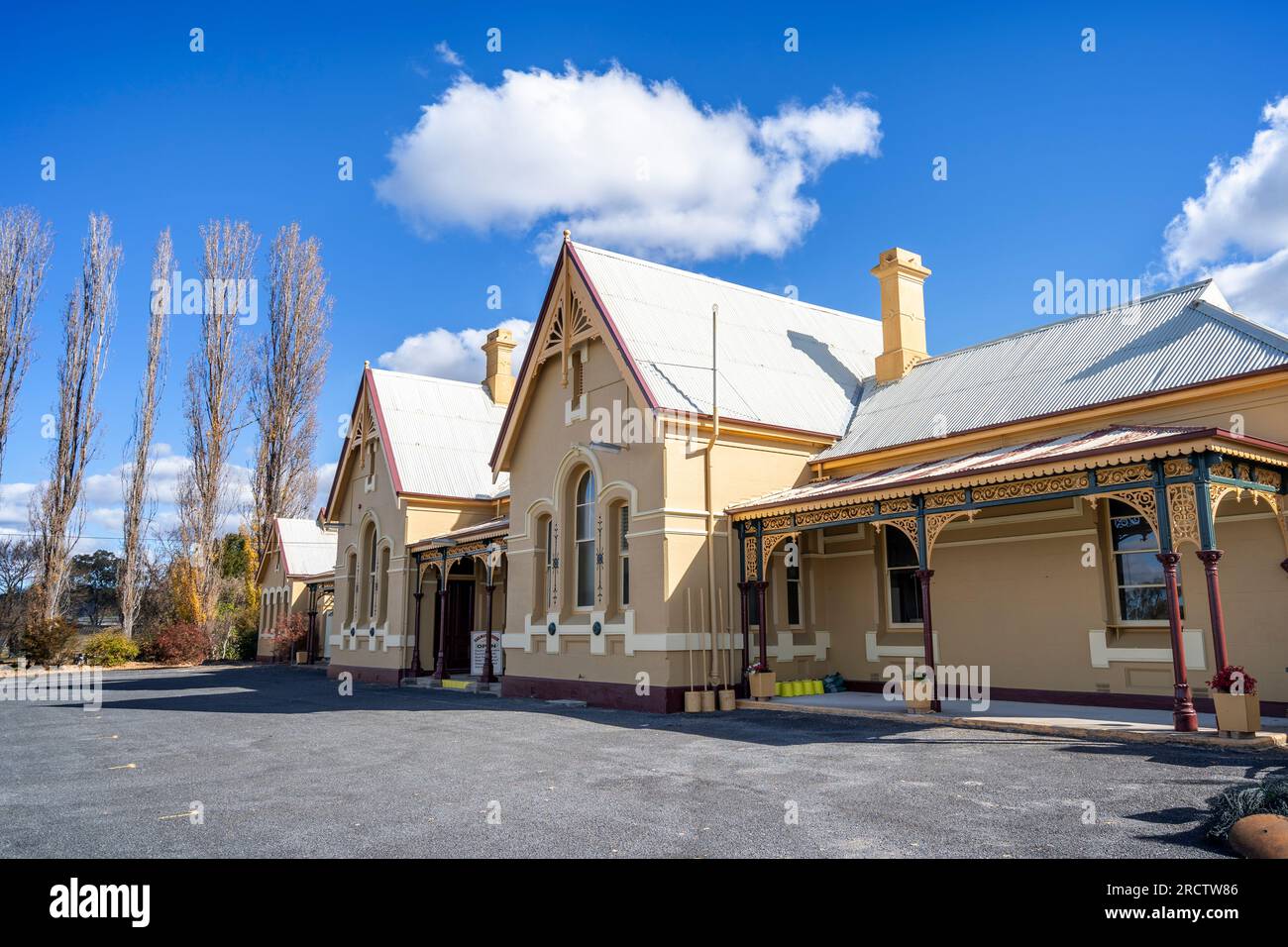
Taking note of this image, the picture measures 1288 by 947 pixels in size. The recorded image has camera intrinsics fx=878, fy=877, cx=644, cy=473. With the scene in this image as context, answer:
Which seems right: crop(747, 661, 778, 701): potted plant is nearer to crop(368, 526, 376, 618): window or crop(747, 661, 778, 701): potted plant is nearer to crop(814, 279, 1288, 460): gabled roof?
crop(814, 279, 1288, 460): gabled roof

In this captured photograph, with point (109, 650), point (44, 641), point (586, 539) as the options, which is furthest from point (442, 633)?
point (109, 650)

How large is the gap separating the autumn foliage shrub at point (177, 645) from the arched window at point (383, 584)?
16.4 metres

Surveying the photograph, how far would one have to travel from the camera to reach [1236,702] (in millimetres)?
8984

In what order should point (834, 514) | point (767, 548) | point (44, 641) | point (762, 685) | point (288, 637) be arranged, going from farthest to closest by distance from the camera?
point (288, 637) → point (44, 641) → point (767, 548) → point (762, 685) → point (834, 514)

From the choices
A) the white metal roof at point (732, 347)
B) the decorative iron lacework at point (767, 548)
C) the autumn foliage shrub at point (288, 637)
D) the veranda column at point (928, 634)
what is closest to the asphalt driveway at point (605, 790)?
the veranda column at point (928, 634)

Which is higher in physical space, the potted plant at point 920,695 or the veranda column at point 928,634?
the veranda column at point 928,634

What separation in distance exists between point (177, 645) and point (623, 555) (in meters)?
Answer: 28.0

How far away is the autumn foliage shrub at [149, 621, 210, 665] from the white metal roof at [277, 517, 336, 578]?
14.7 ft

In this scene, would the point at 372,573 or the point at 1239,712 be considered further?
the point at 372,573

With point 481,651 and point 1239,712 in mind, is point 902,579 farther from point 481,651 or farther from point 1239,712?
point 481,651

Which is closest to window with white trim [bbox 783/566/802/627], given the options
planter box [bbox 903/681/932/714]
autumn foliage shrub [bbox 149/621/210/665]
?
planter box [bbox 903/681/932/714]

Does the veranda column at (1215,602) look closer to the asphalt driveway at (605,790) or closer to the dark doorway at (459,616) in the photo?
the asphalt driveway at (605,790)

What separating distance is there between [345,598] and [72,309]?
2064cm

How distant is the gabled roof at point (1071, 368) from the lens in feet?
40.6
